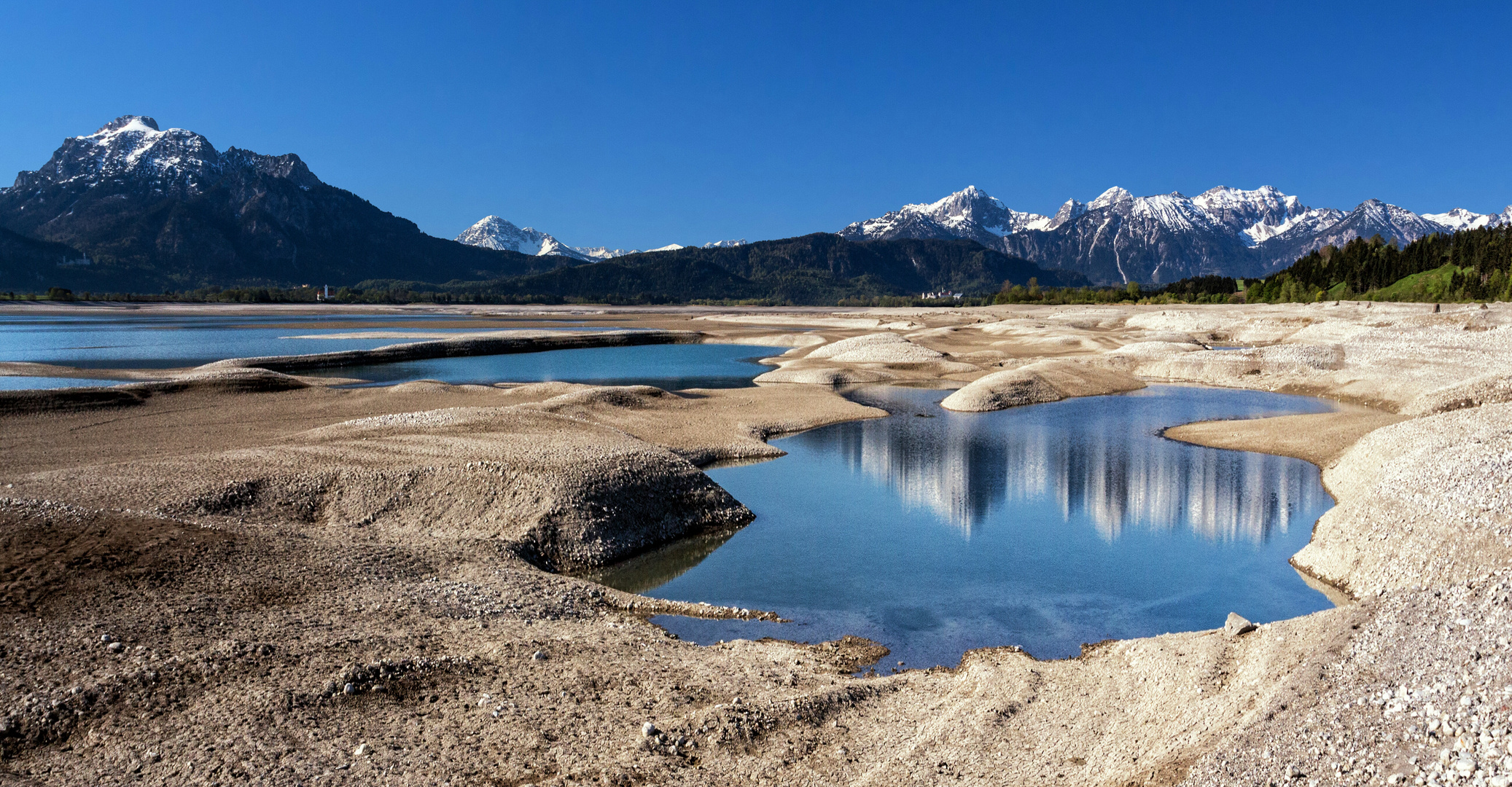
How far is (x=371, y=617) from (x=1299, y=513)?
21940 mm

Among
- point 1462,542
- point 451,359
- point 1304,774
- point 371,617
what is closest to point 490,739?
point 371,617

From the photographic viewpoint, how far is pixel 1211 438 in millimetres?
31359

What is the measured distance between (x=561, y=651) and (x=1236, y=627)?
30.4ft

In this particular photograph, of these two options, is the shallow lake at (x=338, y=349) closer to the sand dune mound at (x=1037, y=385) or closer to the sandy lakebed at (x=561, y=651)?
the sand dune mound at (x=1037, y=385)

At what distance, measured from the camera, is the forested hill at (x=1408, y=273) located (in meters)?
85.7

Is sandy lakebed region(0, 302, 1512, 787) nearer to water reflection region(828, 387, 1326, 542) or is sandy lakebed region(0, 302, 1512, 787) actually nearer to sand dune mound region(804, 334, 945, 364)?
water reflection region(828, 387, 1326, 542)

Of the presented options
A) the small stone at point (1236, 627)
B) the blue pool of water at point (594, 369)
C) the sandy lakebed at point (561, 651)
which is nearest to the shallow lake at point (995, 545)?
the sandy lakebed at point (561, 651)

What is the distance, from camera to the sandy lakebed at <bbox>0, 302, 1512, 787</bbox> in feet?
25.7

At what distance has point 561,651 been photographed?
11234 mm

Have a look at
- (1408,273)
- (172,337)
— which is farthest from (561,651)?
(1408,273)

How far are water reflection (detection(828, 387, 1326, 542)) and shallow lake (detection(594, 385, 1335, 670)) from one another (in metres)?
0.09

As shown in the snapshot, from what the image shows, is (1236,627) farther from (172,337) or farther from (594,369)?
(172,337)

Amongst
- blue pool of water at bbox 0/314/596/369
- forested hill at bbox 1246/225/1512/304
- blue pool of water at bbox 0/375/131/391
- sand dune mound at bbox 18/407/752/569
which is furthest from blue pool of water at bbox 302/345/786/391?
forested hill at bbox 1246/225/1512/304

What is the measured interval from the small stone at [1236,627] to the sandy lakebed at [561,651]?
0.06 metres
